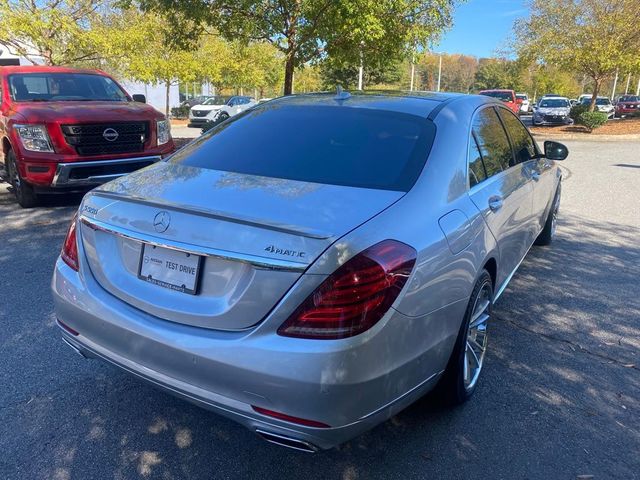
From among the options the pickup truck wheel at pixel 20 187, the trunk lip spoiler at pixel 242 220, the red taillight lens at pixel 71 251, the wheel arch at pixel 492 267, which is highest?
the trunk lip spoiler at pixel 242 220

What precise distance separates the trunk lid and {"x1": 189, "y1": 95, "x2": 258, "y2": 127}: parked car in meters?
23.9

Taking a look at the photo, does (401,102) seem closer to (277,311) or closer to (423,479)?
(277,311)

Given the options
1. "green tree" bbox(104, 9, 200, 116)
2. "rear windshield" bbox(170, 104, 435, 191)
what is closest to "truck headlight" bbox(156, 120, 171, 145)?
"rear windshield" bbox(170, 104, 435, 191)

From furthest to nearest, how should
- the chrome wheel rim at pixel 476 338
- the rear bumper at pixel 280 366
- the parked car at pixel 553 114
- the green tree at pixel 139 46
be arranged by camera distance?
1. the parked car at pixel 553 114
2. the green tree at pixel 139 46
3. the chrome wheel rim at pixel 476 338
4. the rear bumper at pixel 280 366

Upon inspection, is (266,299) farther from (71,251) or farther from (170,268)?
(71,251)

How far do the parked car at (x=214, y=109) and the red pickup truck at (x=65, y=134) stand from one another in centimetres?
1805

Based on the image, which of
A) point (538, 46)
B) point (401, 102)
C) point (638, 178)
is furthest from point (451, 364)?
point (538, 46)

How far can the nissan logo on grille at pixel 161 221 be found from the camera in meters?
2.18

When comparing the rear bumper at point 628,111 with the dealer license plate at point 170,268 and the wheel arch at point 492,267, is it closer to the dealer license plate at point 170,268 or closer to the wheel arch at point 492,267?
the wheel arch at point 492,267

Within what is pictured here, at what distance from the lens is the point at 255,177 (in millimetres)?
2590

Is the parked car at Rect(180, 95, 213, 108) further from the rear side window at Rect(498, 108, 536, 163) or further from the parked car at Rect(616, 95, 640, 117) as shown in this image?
the parked car at Rect(616, 95, 640, 117)

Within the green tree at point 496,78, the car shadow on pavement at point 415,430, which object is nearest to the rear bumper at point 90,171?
the car shadow on pavement at point 415,430

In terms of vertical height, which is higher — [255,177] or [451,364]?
[255,177]

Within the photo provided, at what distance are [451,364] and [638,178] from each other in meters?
10.2
